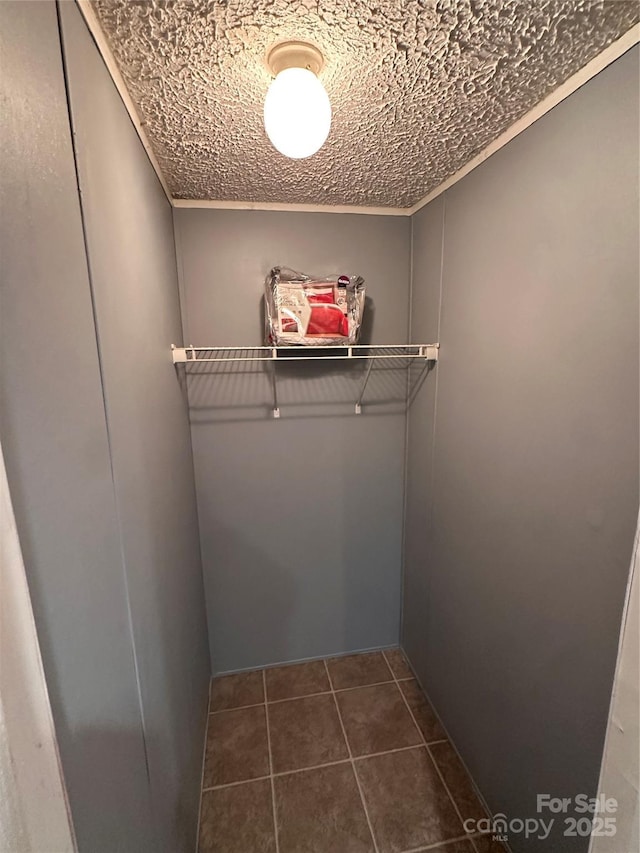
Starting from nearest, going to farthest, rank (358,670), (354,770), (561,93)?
(561,93) → (354,770) → (358,670)

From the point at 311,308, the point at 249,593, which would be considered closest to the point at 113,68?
the point at 311,308

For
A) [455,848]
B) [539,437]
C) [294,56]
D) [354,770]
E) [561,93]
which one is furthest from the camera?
[354,770]

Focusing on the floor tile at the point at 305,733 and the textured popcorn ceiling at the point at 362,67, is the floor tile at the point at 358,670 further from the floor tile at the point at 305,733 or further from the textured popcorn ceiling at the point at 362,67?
the textured popcorn ceiling at the point at 362,67

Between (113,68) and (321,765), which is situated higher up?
(113,68)

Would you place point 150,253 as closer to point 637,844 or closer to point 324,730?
point 637,844

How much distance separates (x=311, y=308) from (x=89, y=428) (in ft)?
3.49

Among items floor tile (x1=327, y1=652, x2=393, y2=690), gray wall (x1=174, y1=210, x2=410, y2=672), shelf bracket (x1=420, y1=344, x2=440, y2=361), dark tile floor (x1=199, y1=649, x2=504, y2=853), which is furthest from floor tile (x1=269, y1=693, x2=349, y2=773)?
shelf bracket (x1=420, y1=344, x2=440, y2=361)

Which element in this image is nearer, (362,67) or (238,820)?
(362,67)

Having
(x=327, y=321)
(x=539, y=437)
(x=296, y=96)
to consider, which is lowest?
(x=539, y=437)

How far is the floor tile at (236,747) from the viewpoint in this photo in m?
1.49

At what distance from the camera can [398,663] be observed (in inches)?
79.5

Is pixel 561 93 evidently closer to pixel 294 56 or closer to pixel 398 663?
pixel 294 56

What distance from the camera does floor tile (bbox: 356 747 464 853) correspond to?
4.23ft

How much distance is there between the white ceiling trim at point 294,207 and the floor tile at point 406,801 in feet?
7.73
